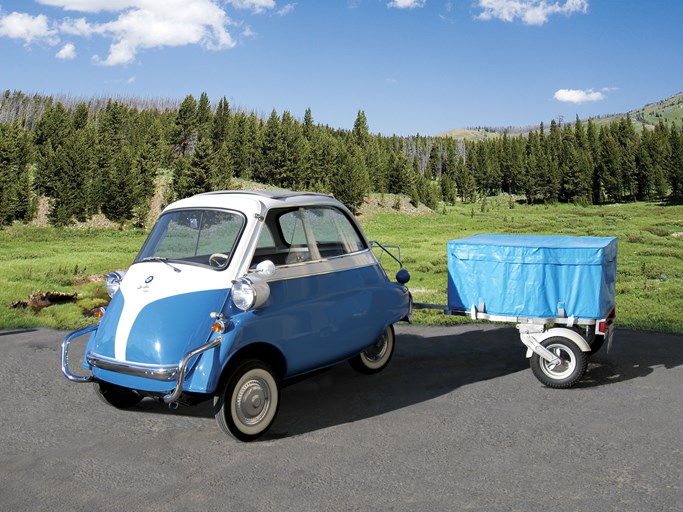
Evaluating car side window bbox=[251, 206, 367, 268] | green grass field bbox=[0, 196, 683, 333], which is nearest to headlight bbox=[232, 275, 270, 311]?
car side window bbox=[251, 206, 367, 268]

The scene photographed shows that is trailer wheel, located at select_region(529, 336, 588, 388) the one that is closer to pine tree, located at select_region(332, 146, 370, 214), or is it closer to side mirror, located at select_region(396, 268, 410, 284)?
side mirror, located at select_region(396, 268, 410, 284)

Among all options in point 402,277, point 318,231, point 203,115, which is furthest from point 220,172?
point 318,231

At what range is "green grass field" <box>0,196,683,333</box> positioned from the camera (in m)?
14.3

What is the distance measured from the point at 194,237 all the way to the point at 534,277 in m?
4.19

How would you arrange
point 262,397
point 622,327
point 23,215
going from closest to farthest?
point 262,397
point 622,327
point 23,215

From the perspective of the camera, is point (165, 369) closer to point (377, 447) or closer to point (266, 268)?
point (266, 268)

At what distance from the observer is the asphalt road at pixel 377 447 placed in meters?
4.68

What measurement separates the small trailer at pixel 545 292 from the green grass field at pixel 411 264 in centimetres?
409

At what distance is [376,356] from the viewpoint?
8469mm

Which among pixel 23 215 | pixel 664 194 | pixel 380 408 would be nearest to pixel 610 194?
pixel 664 194

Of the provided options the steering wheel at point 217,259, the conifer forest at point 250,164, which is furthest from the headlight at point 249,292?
the conifer forest at point 250,164

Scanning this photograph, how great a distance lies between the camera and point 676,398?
720 cm

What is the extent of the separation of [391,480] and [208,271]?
2.60 m

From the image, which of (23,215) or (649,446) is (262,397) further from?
(23,215)
